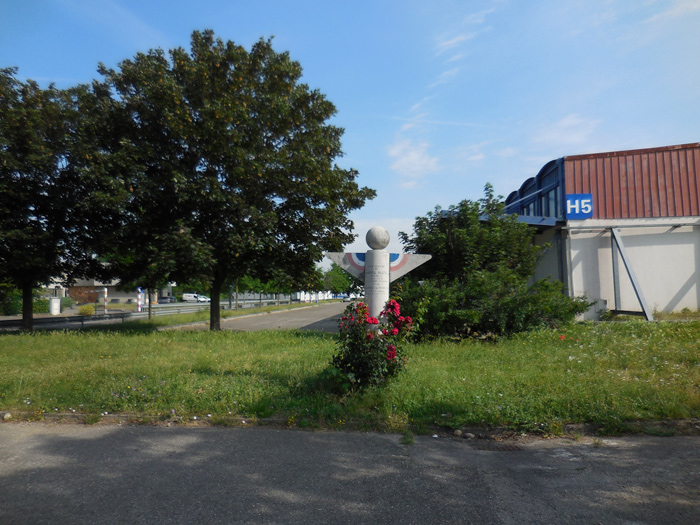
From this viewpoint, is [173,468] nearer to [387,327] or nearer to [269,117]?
[387,327]

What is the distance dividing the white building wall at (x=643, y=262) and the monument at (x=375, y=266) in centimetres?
1044

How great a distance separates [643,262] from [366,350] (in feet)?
45.1

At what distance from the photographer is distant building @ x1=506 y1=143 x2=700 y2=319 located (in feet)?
52.3

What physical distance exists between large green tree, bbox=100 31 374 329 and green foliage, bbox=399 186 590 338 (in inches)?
170

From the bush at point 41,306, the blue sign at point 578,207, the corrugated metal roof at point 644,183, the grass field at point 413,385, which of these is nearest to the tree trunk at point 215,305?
the grass field at point 413,385

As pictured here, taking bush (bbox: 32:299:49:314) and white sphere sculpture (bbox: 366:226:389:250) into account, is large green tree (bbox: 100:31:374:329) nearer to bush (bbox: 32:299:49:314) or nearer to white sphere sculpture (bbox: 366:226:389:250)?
white sphere sculpture (bbox: 366:226:389:250)

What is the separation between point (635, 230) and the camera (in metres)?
16.2

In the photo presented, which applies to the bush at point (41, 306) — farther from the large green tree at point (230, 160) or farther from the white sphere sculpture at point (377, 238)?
the white sphere sculpture at point (377, 238)

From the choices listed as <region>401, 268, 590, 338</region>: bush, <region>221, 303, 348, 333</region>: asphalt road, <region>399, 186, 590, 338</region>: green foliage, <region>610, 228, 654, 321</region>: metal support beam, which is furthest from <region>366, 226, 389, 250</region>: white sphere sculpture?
<region>610, 228, 654, 321</region>: metal support beam

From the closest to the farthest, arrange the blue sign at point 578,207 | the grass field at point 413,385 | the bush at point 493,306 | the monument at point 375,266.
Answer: the grass field at point 413,385 → the monument at point 375,266 → the bush at point 493,306 → the blue sign at point 578,207

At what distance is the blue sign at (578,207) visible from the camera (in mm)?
16031

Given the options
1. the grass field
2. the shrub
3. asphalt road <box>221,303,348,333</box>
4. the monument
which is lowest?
asphalt road <box>221,303,348,333</box>

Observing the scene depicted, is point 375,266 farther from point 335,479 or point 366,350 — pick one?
point 335,479

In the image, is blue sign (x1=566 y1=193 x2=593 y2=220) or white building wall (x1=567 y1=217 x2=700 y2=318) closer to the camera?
white building wall (x1=567 y1=217 x2=700 y2=318)
